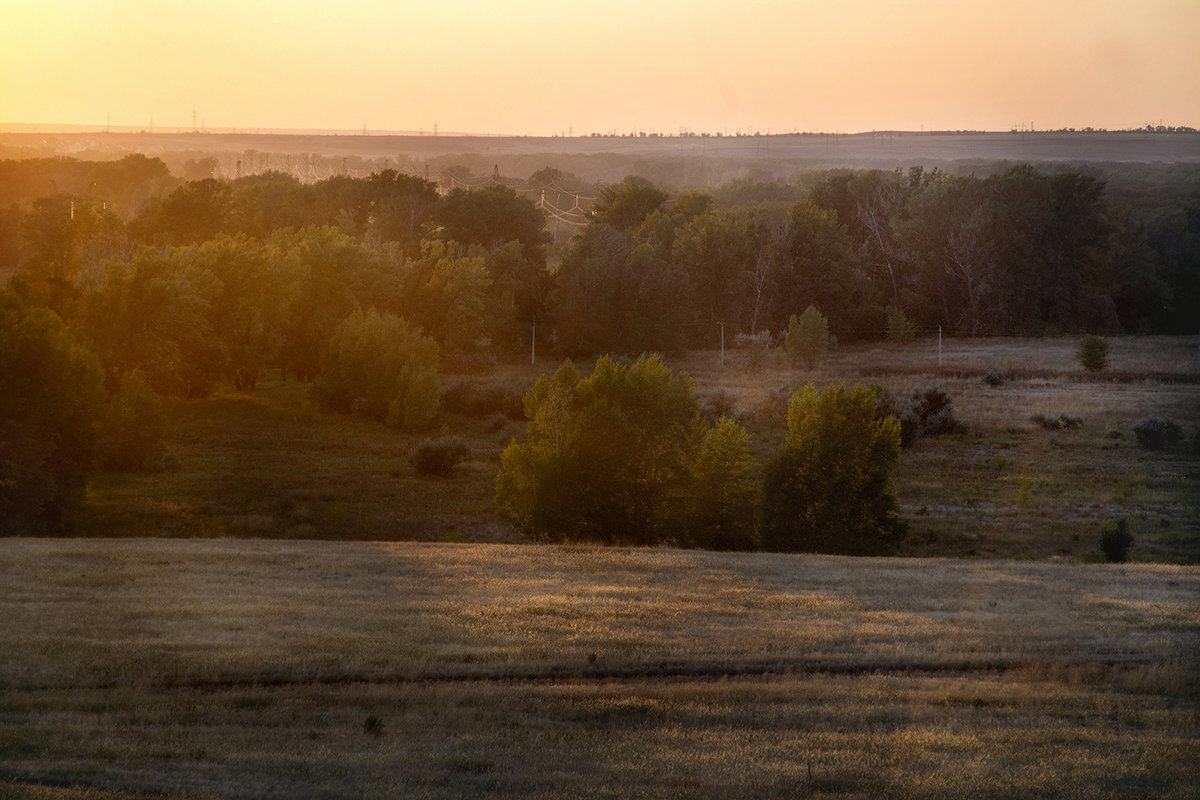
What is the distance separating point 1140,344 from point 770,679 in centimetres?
6639

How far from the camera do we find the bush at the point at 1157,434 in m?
42.7

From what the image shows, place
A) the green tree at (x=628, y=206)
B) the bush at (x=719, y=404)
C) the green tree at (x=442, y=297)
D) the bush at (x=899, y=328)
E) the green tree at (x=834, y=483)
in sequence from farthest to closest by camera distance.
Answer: the green tree at (x=628, y=206), the bush at (x=899, y=328), the green tree at (x=442, y=297), the bush at (x=719, y=404), the green tree at (x=834, y=483)

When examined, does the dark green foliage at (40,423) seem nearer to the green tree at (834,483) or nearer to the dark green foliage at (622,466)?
the dark green foliage at (622,466)

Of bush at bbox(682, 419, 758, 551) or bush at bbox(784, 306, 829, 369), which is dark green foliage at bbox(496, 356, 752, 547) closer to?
bush at bbox(682, 419, 758, 551)

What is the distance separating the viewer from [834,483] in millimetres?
29562

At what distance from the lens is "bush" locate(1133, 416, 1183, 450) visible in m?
42.7

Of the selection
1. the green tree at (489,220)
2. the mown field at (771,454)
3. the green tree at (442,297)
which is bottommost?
the mown field at (771,454)

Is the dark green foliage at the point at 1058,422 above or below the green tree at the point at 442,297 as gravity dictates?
below

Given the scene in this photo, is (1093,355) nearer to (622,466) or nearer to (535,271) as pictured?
(535,271)

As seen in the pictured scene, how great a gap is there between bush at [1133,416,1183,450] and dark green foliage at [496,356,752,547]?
21110mm

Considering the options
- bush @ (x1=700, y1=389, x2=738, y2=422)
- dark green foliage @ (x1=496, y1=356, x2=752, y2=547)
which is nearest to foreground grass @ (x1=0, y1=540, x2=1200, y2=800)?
dark green foliage @ (x1=496, y1=356, x2=752, y2=547)

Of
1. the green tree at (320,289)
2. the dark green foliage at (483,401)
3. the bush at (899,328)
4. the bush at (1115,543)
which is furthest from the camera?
the bush at (899,328)

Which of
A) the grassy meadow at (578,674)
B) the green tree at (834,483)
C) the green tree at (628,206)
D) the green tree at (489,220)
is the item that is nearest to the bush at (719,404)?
the green tree at (834,483)

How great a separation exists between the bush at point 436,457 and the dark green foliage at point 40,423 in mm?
11722
